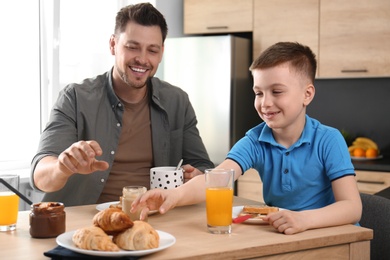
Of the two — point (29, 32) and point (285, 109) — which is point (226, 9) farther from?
point (285, 109)

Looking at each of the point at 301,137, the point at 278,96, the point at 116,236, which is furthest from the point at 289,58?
the point at 116,236

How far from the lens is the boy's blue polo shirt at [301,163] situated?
195 centimetres

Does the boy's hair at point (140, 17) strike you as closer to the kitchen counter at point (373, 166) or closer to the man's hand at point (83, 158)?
the man's hand at point (83, 158)

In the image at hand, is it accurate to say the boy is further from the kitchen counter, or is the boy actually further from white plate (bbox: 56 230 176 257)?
the kitchen counter

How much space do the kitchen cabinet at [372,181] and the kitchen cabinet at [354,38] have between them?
0.67 metres

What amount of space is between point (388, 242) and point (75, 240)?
103cm

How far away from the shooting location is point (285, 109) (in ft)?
6.51

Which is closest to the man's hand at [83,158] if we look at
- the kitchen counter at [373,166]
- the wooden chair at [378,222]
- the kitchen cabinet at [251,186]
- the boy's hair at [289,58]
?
the boy's hair at [289,58]

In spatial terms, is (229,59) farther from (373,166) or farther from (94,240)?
(94,240)

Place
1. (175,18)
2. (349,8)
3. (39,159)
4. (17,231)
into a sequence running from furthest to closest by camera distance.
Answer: (175,18) < (349,8) < (39,159) < (17,231)

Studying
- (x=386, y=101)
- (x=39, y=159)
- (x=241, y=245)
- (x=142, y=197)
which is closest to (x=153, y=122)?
(x=39, y=159)

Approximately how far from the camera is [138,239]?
1.37 m

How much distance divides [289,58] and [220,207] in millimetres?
662

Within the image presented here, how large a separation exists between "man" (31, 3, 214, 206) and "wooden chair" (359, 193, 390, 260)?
28.8 inches
